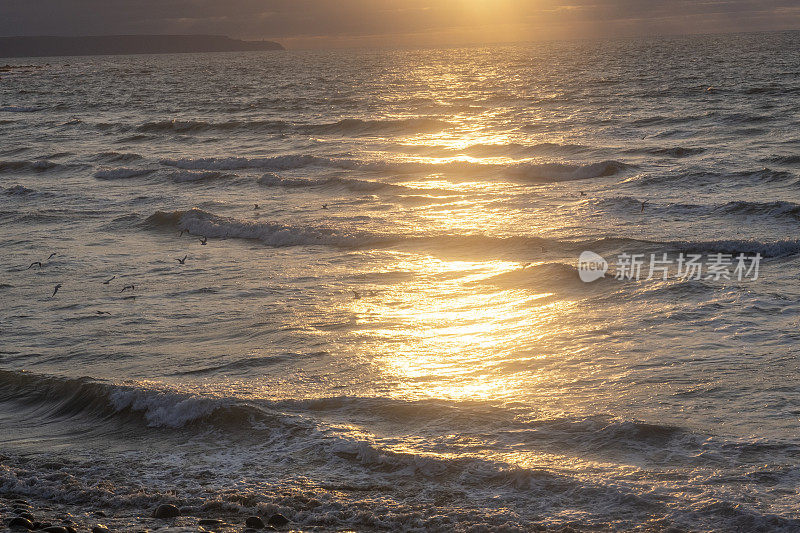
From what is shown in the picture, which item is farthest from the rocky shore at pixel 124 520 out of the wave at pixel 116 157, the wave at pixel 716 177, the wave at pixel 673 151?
the wave at pixel 116 157

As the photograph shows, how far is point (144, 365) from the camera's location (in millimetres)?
9812

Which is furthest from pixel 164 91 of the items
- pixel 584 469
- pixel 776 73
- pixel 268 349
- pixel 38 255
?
pixel 584 469

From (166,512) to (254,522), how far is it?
0.76 metres

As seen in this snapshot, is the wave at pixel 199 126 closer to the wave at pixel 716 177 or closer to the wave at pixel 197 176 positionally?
the wave at pixel 197 176

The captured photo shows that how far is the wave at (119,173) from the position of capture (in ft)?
89.2

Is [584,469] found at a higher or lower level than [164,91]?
lower

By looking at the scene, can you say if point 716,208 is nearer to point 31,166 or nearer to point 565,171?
point 565,171

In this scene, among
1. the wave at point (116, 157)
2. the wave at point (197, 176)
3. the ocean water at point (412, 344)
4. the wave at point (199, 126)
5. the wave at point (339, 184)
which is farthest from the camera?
the wave at point (199, 126)

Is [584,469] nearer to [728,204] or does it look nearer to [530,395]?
[530,395]

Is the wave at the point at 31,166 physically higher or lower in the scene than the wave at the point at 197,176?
lower

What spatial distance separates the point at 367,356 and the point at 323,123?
31.8 m

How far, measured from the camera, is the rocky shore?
6066mm

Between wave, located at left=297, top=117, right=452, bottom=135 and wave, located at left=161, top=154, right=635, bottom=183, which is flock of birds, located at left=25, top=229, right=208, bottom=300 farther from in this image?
wave, located at left=297, top=117, right=452, bottom=135

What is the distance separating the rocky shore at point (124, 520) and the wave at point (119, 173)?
22224mm
